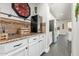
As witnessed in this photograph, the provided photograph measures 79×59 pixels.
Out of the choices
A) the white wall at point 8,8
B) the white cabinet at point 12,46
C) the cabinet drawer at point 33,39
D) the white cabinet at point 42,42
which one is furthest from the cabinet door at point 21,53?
the white wall at point 8,8

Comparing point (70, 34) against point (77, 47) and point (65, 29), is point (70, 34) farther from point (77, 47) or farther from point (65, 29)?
point (77, 47)

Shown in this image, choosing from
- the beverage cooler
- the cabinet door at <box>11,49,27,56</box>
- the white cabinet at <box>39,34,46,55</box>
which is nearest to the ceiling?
the beverage cooler

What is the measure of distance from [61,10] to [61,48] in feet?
1.73

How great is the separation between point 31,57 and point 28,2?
0.74 meters

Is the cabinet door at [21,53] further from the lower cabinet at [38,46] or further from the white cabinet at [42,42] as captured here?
the white cabinet at [42,42]

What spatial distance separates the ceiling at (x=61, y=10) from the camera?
1.72 m

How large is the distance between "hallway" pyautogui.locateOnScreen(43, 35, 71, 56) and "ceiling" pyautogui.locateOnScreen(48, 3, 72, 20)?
0.27m

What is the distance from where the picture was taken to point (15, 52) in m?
1.51

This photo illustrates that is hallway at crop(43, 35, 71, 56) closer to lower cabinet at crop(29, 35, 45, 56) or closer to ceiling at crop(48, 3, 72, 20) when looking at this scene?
lower cabinet at crop(29, 35, 45, 56)

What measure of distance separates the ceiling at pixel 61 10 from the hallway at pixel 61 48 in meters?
0.27

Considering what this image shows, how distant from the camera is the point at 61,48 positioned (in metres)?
1.77

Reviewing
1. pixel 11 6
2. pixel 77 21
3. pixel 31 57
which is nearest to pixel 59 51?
pixel 31 57

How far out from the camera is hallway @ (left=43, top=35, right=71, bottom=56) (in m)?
1.73

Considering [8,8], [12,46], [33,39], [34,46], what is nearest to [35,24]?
[33,39]
